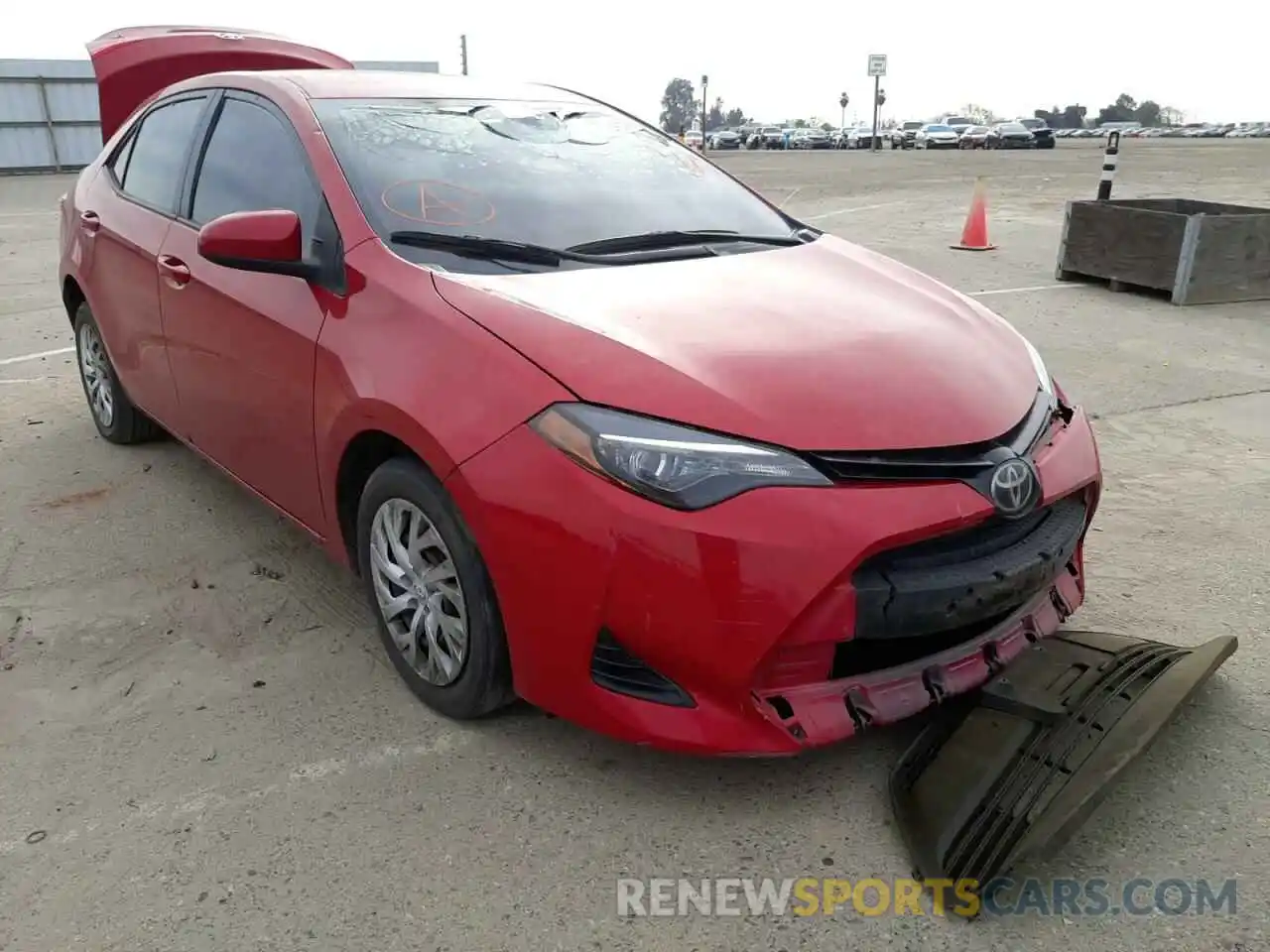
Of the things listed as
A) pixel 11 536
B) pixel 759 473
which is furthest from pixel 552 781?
pixel 11 536

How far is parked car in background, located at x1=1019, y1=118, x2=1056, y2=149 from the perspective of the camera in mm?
48125

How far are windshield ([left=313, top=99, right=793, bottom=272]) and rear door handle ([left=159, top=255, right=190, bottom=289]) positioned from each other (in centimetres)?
76

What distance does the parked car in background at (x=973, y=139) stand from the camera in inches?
1993

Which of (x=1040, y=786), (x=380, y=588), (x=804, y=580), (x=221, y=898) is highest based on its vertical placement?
(x=804, y=580)

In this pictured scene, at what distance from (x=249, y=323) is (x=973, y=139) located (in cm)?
5395

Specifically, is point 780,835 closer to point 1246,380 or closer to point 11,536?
point 11,536

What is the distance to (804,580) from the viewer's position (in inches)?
77.2

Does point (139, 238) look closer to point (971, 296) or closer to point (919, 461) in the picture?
point (919, 461)

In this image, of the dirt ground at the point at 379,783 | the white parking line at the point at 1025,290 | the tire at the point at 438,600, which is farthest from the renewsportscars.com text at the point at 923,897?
the white parking line at the point at 1025,290

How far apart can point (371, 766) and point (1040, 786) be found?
1.55m

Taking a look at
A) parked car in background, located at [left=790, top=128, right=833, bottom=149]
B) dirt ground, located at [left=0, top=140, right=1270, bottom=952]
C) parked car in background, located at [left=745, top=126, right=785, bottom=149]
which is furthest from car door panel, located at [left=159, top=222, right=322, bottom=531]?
parked car in background, located at [left=790, top=128, right=833, bottom=149]

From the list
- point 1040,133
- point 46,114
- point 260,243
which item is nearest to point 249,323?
point 260,243

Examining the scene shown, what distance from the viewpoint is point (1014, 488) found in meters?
2.18

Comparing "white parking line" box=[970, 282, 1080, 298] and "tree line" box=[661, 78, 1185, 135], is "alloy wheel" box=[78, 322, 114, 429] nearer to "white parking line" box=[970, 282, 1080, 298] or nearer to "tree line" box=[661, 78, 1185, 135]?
"white parking line" box=[970, 282, 1080, 298]
